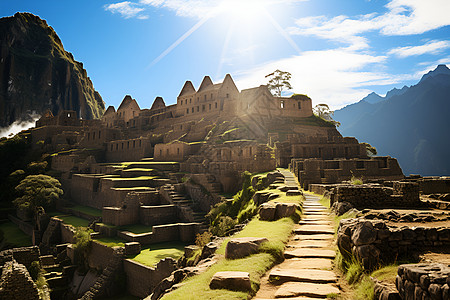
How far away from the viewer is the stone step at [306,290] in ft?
17.3

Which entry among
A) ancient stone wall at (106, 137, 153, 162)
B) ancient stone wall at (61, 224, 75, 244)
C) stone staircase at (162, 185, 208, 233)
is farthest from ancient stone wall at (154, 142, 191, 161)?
ancient stone wall at (61, 224, 75, 244)

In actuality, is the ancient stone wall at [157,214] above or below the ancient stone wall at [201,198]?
below


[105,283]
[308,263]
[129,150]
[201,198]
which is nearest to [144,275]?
[105,283]

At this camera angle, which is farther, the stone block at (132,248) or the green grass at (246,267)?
the stone block at (132,248)

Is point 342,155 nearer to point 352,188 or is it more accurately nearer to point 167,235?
point 167,235

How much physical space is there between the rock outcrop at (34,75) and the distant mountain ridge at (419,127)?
349ft

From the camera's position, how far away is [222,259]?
770 cm

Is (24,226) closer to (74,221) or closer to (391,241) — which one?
(74,221)

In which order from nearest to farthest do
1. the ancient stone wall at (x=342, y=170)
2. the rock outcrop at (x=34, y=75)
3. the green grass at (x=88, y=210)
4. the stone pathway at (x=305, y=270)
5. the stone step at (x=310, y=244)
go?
the stone pathway at (x=305, y=270)
the stone step at (x=310, y=244)
the ancient stone wall at (x=342, y=170)
the green grass at (x=88, y=210)
the rock outcrop at (x=34, y=75)

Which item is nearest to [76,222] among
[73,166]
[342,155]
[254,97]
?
[73,166]

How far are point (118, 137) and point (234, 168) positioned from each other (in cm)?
3387

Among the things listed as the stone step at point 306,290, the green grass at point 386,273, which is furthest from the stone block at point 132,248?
the green grass at point 386,273

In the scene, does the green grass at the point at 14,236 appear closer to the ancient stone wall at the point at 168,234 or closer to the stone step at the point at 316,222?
the ancient stone wall at the point at 168,234

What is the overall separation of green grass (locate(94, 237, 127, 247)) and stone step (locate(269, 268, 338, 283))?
59.8 ft
